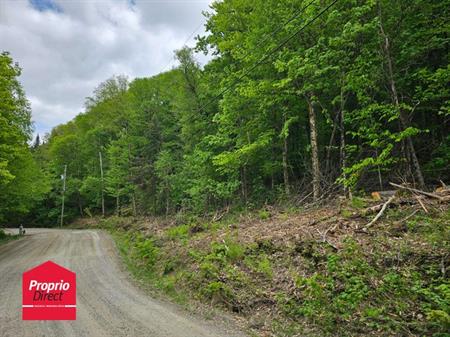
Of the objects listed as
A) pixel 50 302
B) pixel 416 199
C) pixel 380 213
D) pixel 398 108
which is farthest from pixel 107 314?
pixel 398 108

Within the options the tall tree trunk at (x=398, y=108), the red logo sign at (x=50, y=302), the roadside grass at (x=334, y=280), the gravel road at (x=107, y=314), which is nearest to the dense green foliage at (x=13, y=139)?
the gravel road at (x=107, y=314)

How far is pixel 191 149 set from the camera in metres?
19.2

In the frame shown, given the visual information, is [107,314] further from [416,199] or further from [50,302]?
[416,199]

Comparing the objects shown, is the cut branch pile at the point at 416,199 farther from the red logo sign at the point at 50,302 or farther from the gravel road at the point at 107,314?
the red logo sign at the point at 50,302

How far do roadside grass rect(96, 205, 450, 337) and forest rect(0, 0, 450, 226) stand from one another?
123 inches

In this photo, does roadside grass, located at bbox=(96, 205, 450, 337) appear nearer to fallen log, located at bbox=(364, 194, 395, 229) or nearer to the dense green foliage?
fallen log, located at bbox=(364, 194, 395, 229)

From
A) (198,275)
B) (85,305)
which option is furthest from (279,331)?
(85,305)

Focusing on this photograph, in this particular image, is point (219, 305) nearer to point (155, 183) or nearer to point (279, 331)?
point (279, 331)

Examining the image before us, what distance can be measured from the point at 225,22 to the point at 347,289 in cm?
1543

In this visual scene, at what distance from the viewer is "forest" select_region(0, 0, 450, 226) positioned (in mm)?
9539

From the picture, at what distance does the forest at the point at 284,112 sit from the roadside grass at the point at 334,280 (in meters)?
3.12

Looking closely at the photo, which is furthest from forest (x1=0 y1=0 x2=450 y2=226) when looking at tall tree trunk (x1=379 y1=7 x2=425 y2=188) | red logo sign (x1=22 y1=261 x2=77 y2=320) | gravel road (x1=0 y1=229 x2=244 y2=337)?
red logo sign (x1=22 y1=261 x2=77 y2=320)

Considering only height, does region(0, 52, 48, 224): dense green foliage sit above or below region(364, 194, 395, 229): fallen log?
above

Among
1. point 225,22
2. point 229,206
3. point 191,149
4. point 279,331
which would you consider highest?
point 225,22
